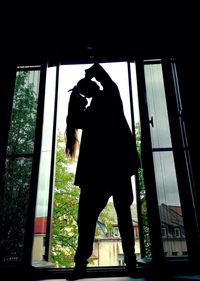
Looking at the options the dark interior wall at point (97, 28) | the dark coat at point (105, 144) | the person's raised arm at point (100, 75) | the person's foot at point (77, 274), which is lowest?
the person's foot at point (77, 274)

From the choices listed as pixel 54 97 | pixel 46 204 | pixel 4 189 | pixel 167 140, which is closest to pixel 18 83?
pixel 54 97

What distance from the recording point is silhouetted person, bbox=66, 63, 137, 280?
1786 millimetres

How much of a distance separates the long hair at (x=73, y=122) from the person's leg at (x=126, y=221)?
1.91ft

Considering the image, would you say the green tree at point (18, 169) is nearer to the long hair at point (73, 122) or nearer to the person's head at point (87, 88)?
the long hair at point (73, 122)

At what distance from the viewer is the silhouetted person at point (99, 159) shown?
5.86ft

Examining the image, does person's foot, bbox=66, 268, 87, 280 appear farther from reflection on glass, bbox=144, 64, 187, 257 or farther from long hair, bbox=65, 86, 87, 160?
long hair, bbox=65, 86, 87, 160

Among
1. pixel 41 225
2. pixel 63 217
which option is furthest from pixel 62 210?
pixel 41 225

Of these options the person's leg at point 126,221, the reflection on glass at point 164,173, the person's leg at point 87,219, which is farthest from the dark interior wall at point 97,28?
the person's leg at point 87,219

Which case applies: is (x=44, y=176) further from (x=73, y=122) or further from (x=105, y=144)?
(x=105, y=144)

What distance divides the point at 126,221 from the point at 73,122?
0.90 metres

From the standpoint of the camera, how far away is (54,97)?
10.8 feet

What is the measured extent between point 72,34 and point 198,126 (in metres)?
2.08

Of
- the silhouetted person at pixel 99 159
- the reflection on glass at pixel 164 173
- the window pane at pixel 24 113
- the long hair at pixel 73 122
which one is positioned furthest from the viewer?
the window pane at pixel 24 113

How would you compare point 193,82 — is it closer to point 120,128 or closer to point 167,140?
point 167,140
